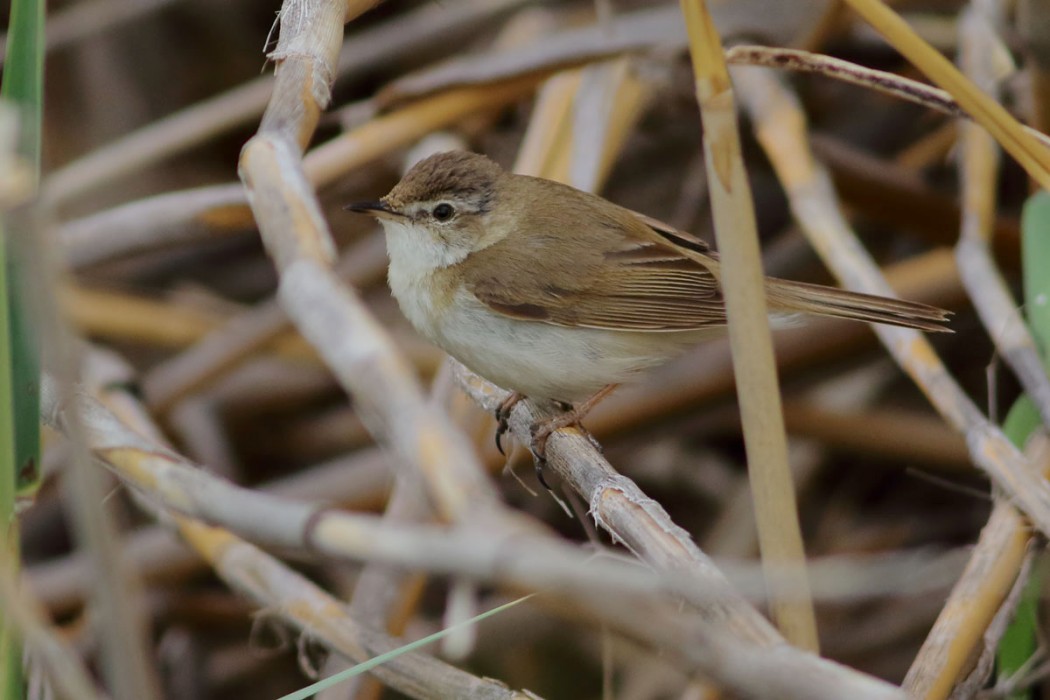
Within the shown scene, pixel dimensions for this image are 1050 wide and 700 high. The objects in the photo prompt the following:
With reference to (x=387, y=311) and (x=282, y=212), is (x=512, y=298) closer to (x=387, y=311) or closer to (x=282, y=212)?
(x=282, y=212)

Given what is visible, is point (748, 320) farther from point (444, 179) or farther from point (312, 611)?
point (444, 179)

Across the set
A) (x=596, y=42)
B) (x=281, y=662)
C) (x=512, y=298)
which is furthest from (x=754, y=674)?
(x=281, y=662)

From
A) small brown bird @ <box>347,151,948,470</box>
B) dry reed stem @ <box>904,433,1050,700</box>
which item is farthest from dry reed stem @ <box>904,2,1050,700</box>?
small brown bird @ <box>347,151,948,470</box>

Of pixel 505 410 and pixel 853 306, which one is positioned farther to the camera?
pixel 505 410

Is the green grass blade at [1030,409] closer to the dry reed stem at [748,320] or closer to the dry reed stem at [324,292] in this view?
the dry reed stem at [748,320]

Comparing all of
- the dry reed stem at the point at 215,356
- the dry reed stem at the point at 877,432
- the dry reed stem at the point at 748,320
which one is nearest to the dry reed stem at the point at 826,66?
the dry reed stem at the point at 748,320

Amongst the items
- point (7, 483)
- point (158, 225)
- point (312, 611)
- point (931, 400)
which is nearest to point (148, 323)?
point (158, 225)

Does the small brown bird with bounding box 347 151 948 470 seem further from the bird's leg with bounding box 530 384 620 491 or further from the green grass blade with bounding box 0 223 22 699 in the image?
the green grass blade with bounding box 0 223 22 699
